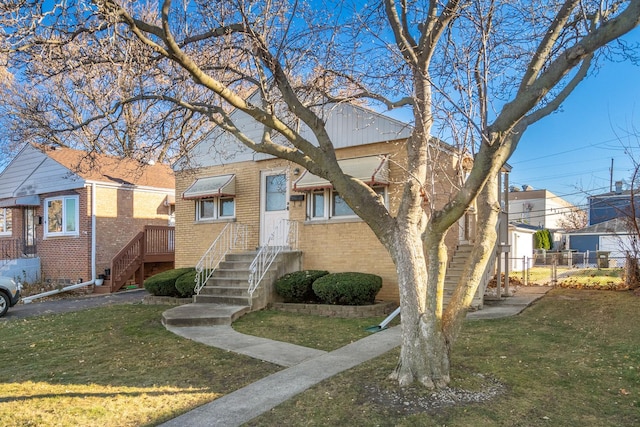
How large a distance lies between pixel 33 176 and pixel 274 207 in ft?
40.3

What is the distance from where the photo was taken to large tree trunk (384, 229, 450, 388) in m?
4.79

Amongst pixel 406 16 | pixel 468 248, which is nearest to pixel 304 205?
pixel 468 248

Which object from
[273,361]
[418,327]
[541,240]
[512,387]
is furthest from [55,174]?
[541,240]

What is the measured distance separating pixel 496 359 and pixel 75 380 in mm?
5508

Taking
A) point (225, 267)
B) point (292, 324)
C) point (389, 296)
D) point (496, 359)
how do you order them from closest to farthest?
point (496, 359) → point (292, 324) → point (389, 296) → point (225, 267)

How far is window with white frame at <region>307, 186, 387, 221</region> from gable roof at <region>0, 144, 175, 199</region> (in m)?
8.59

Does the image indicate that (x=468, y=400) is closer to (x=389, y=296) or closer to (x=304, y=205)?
(x=389, y=296)

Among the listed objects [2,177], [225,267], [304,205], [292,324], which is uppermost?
[2,177]

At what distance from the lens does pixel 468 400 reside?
14.6ft

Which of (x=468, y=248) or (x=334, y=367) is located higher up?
(x=468, y=248)

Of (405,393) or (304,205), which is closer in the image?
(405,393)

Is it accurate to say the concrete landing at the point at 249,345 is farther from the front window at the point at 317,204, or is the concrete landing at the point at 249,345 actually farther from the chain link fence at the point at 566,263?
the chain link fence at the point at 566,263

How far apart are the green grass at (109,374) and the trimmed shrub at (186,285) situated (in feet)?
8.86

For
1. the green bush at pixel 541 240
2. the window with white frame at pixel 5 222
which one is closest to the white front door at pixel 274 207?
the window with white frame at pixel 5 222
